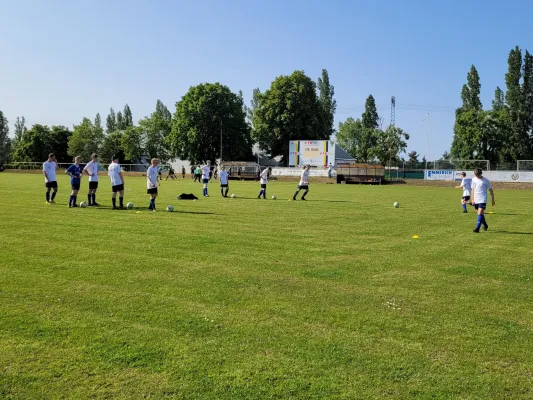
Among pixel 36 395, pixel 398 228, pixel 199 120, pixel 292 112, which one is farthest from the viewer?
pixel 199 120

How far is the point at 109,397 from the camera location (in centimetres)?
365

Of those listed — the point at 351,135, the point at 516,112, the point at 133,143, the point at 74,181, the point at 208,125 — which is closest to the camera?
the point at 74,181

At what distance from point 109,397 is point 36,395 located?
0.58 meters

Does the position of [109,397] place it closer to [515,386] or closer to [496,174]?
[515,386]

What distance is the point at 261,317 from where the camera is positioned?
5.48 metres

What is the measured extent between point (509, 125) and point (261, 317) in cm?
6994

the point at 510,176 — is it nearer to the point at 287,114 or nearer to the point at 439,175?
the point at 439,175

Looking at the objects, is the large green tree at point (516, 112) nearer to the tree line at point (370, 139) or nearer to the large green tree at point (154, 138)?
the tree line at point (370, 139)

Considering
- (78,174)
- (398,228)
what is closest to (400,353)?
(398,228)

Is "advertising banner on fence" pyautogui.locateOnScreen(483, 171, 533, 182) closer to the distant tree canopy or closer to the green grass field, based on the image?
the distant tree canopy

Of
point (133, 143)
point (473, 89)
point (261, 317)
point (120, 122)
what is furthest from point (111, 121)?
point (261, 317)

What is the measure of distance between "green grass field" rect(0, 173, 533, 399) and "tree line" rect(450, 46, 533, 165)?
61.2 metres

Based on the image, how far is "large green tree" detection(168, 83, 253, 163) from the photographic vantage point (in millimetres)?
71562

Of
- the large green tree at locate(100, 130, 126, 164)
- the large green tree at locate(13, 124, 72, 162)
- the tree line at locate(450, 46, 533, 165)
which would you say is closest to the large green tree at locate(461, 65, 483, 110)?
the tree line at locate(450, 46, 533, 165)
